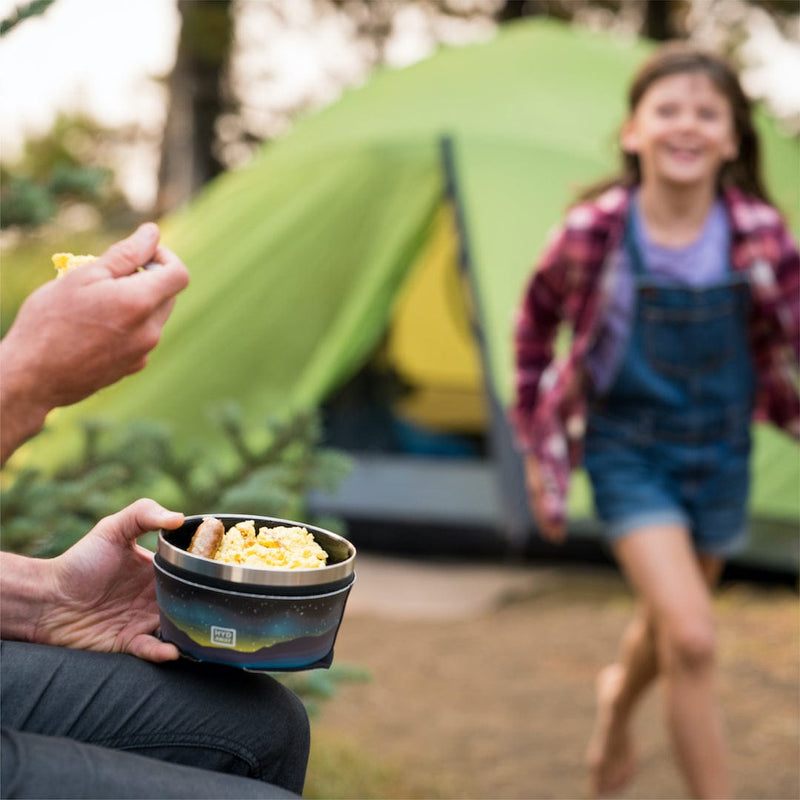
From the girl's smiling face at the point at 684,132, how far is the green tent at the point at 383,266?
1157 mm

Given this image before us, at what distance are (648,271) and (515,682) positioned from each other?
141 cm

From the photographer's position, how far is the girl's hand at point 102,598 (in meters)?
1.14

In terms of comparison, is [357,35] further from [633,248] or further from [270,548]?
[270,548]

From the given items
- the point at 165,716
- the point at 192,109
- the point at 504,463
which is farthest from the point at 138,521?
the point at 192,109

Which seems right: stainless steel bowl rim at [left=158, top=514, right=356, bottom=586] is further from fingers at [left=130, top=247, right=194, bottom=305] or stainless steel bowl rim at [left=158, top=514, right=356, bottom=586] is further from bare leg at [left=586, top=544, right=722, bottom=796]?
bare leg at [left=586, top=544, right=722, bottom=796]

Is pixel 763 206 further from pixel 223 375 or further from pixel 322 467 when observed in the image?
pixel 223 375

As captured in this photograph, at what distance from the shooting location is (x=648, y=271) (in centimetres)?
251

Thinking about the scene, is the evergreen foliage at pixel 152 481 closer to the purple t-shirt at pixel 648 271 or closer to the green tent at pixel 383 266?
the purple t-shirt at pixel 648 271

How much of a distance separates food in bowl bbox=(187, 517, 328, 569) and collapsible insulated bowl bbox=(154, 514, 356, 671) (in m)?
0.02

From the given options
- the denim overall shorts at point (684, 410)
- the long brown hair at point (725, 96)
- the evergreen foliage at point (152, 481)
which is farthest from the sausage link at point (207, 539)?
the long brown hair at point (725, 96)

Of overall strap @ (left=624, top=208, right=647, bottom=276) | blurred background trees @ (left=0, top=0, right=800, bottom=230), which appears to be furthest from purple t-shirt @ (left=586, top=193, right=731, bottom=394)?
blurred background trees @ (left=0, top=0, right=800, bottom=230)

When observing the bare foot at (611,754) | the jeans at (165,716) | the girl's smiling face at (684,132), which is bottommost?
the bare foot at (611,754)

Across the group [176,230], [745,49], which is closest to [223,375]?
[176,230]

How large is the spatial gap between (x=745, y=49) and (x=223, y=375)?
8.39 m
